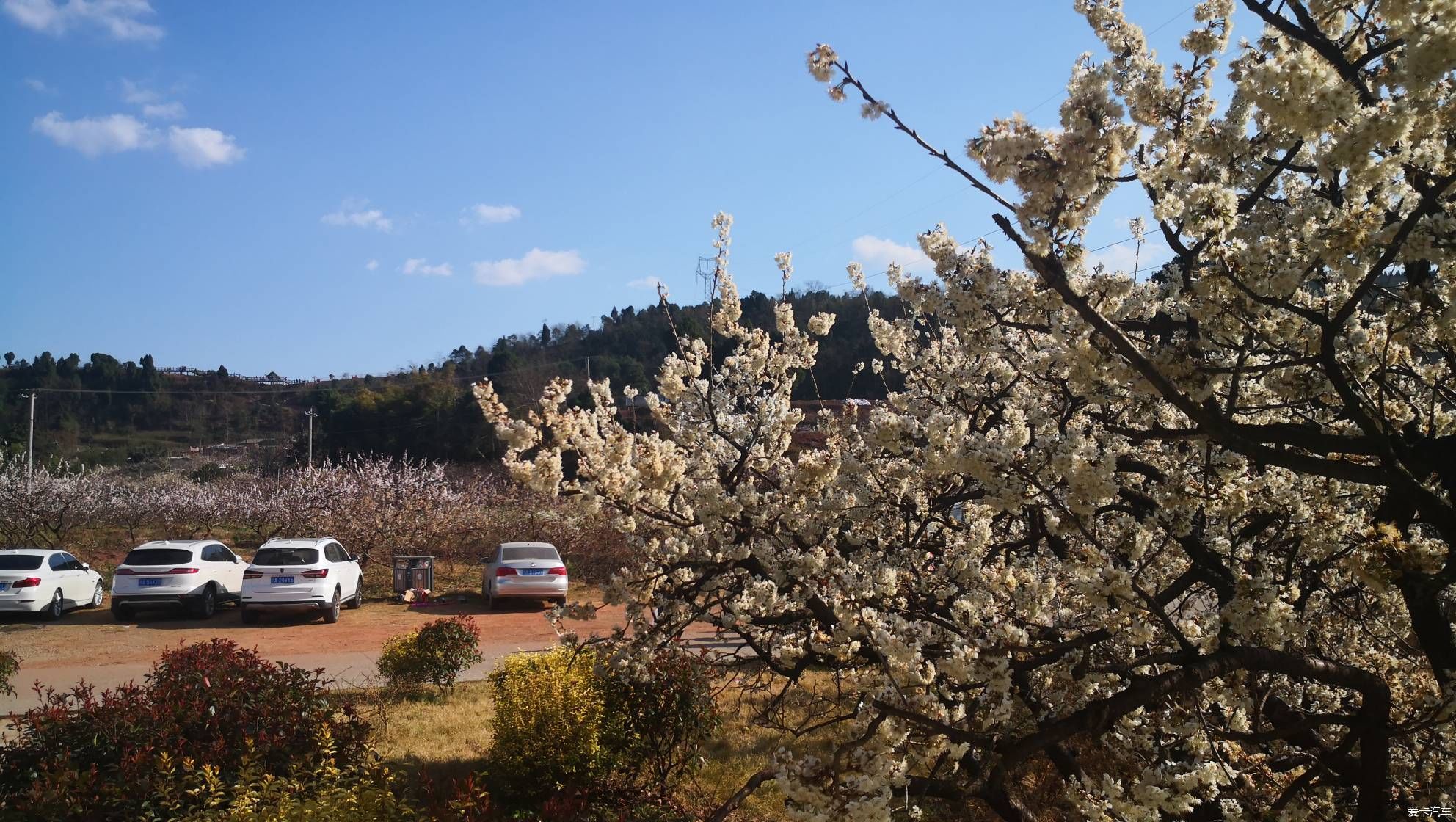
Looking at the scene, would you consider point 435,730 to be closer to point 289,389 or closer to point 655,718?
point 655,718

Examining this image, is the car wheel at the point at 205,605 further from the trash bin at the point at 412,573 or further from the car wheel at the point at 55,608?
the trash bin at the point at 412,573

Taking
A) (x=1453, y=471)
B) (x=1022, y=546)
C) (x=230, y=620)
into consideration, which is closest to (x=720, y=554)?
(x=1022, y=546)

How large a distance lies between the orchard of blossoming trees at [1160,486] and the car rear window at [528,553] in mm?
15312

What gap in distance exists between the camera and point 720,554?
4.96 m

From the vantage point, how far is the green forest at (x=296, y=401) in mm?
46188

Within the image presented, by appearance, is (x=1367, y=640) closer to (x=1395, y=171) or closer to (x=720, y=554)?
(x=1395, y=171)

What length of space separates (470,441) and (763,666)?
40.8m

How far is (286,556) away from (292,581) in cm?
61

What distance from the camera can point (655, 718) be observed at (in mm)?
6977

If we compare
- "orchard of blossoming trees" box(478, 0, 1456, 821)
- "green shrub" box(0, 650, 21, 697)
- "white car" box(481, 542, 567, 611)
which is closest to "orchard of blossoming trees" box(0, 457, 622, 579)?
"white car" box(481, 542, 567, 611)

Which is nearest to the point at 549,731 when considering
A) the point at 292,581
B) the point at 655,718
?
the point at 655,718

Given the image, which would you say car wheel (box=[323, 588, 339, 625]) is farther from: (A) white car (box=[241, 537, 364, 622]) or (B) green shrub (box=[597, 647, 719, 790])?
(B) green shrub (box=[597, 647, 719, 790])

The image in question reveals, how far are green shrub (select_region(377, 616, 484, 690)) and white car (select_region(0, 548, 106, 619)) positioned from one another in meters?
11.4

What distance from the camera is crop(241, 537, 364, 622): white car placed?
57.8ft
